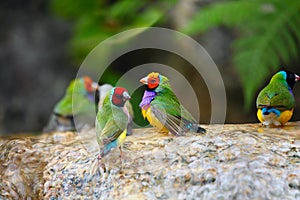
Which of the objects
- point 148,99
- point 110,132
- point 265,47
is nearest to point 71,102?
point 148,99

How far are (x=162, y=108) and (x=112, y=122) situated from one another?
21cm

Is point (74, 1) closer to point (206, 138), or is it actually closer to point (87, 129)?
point (87, 129)

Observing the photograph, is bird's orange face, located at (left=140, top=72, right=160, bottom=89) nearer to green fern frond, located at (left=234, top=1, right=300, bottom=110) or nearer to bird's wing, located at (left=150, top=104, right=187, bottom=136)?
bird's wing, located at (left=150, top=104, right=187, bottom=136)

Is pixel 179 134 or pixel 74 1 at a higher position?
pixel 74 1

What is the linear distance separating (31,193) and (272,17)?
2.69 m

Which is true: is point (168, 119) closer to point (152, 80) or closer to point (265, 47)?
point (152, 80)

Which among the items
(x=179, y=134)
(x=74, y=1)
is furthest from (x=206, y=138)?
(x=74, y=1)

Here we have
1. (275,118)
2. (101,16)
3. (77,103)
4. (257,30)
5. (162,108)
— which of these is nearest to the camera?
(162,108)

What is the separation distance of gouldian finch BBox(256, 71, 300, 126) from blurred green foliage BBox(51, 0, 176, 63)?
8.49 ft

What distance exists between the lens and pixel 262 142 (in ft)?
6.58

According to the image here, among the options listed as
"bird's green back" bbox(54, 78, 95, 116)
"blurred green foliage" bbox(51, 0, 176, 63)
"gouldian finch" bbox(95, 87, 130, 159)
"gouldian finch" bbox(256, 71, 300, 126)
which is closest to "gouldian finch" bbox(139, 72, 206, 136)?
"gouldian finch" bbox(95, 87, 130, 159)

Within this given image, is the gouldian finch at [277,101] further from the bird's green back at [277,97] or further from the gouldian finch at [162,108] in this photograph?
the gouldian finch at [162,108]

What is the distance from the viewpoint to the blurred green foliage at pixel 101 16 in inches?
195

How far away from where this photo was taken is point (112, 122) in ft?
6.15
